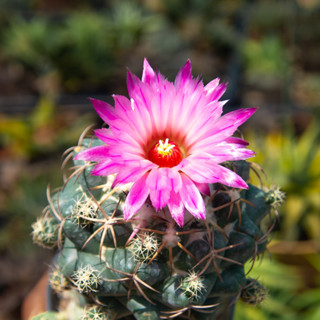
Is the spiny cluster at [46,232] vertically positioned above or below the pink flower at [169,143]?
below

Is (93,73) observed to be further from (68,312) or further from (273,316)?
(68,312)

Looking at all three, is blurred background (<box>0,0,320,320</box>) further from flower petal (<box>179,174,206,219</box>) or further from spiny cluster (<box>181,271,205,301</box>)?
flower petal (<box>179,174,206,219</box>)

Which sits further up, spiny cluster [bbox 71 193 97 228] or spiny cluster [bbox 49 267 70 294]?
spiny cluster [bbox 71 193 97 228]

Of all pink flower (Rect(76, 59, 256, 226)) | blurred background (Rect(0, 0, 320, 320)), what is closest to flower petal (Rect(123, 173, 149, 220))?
pink flower (Rect(76, 59, 256, 226))

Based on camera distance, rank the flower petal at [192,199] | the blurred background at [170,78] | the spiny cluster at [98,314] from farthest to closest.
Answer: the blurred background at [170,78], the spiny cluster at [98,314], the flower petal at [192,199]

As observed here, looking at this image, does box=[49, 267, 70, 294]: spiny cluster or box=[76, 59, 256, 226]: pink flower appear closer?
box=[76, 59, 256, 226]: pink flower

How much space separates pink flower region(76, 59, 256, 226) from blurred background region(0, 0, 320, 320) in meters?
0.80

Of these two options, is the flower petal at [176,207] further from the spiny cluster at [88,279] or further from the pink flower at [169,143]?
the spiny cluster at [88,279]

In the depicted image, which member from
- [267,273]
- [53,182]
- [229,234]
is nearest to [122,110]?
[229,234]

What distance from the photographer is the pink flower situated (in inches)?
19.2

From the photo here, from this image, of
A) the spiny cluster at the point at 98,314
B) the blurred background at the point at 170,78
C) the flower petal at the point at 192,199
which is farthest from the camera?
the blurred background at the point at 170,78

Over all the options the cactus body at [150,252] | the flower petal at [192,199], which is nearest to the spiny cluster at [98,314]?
the cactus body at [150,252]

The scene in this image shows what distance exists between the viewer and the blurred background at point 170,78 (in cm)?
161

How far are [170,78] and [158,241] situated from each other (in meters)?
2.30
